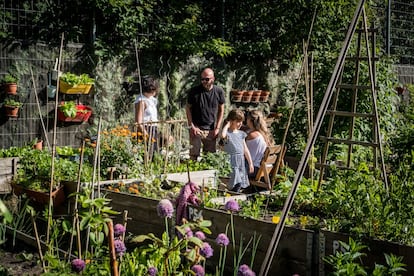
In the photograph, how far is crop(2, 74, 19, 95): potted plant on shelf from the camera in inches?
332

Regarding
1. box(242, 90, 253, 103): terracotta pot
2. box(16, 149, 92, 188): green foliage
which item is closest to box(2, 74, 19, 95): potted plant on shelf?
box(16, 149, 92, 188): green foliage

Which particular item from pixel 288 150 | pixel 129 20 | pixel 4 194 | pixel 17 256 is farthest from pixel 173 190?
pixel 129 20

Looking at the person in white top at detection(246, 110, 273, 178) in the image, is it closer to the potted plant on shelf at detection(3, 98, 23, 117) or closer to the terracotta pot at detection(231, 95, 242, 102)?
the potted plant on shelf at detection(3, 98, 23, 117)

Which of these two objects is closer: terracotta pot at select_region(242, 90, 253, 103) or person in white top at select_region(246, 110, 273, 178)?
person in white top at select_region(246, 110, 273, 178)

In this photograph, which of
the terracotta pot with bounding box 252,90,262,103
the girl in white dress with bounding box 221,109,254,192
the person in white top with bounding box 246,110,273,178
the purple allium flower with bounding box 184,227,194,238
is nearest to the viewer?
the purple allium flower with bounding box 184,227,194,238

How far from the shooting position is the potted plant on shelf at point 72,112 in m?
8.91

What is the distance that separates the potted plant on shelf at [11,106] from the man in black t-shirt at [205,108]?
2.42 metres

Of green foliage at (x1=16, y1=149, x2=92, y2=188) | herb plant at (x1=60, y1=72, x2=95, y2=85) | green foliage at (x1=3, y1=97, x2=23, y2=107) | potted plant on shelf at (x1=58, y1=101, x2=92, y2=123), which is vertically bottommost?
green foliage at (x1=16, y1=149, x2=92, y2=188)

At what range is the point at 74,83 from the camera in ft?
29.3

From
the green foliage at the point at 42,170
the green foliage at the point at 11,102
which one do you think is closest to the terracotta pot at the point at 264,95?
the green foliage at the point at 11,102

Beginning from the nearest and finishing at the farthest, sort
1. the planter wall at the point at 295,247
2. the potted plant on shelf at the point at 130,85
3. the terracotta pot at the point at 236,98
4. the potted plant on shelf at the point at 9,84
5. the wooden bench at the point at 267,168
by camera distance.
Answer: the planter wall at the point at 295,247 → the wooden bench at the point at 267,168 → the potted plant on shelf at the point at 9,84 → the potted plant on shelf at the point at 130,85 → the terracotta pot at the point at 236,98

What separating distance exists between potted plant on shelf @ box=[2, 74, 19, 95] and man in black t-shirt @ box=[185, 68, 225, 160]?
245cm

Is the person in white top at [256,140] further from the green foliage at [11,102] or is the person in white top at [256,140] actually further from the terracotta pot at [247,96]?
the terracotta pot at [247,96]

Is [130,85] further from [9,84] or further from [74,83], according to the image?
[9,84]
